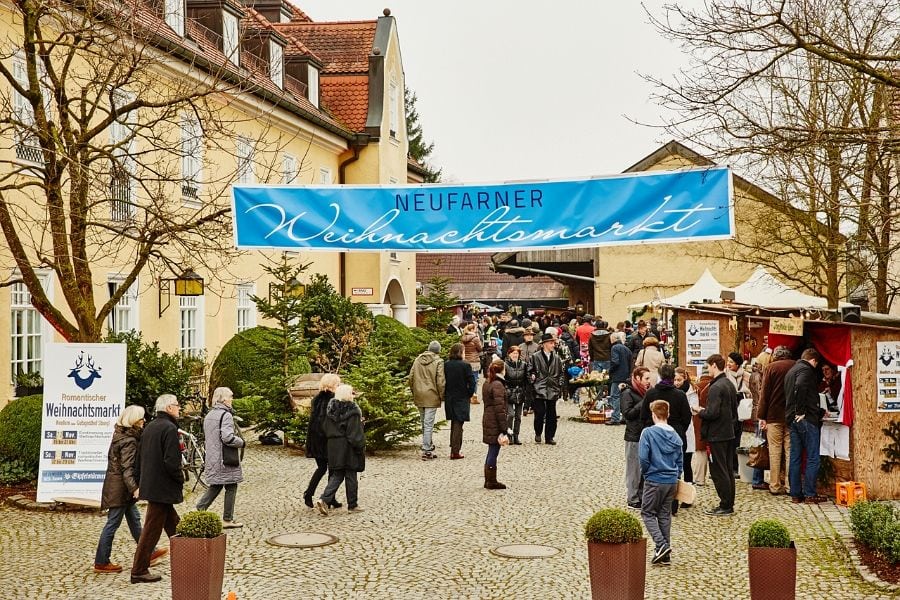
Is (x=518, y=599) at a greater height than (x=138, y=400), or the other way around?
(x=138, y=400)

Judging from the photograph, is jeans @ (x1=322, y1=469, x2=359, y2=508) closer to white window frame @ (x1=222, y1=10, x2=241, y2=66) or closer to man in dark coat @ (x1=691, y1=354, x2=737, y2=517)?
man in dark coat @ (x1=691, y1=354, x2=737, y2=517)

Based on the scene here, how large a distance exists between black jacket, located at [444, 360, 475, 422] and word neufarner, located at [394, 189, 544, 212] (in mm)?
6613

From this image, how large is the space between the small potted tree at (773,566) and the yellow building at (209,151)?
7302 millimetres

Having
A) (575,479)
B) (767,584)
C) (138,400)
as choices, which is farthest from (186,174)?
(767,584)

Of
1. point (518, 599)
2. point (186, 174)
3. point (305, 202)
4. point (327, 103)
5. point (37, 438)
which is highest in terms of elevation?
point (327, 103)

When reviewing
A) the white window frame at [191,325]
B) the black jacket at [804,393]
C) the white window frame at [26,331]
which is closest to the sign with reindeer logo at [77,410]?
the white window frame at [26,331]

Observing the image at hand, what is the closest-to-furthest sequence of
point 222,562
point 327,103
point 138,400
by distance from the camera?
point 222,562
point 138,400
point 327,103

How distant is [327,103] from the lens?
3472 cm

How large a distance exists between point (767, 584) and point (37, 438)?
31.7 feet

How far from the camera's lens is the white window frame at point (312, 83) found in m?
32.4

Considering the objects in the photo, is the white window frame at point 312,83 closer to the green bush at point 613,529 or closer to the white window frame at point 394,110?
the white window frame at point 394,110

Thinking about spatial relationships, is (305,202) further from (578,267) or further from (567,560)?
(578,267)

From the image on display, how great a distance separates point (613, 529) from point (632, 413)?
14.5 feet

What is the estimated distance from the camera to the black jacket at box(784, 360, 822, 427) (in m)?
13.9
